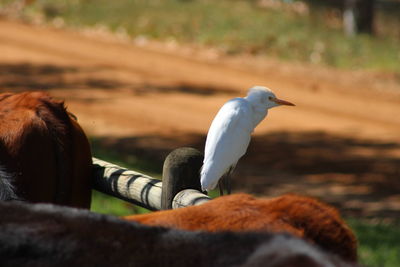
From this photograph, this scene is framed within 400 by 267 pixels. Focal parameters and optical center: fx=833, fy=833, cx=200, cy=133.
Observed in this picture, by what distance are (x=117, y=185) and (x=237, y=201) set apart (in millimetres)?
1588

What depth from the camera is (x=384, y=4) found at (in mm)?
21594

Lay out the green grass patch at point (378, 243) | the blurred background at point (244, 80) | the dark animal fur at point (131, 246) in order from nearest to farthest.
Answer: the dark animal fur at point (131, 246) → the green grass patch at point (378, 243) → the blurred background at point (244, 80)

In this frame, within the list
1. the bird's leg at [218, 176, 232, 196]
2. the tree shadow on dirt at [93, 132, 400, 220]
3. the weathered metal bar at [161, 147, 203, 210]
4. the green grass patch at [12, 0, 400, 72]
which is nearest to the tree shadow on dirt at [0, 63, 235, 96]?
the tree shadow on dirt at [93, 132, 400, 220]

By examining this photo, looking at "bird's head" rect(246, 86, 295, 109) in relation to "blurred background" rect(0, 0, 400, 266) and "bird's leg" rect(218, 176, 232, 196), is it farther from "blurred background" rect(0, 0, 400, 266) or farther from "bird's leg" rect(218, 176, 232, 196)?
"blurred background" rect(0, 0, 400, 266)

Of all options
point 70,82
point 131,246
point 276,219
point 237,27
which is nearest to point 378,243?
point 276,219

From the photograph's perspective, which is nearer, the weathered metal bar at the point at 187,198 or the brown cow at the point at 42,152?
the weathered metal bar at the point at 187,198

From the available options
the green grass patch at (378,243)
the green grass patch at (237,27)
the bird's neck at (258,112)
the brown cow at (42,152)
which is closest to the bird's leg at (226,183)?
the bird's neck at (258,112)

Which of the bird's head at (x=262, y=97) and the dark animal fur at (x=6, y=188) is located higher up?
the bird's head at (x=262, y=97)

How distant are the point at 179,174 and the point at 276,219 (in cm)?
121

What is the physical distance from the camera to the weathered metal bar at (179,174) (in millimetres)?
3379

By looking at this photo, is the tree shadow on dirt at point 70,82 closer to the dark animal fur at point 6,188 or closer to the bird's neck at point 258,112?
the bird's neck at point 258,112

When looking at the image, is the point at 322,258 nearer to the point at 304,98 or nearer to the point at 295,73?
the point at 304,98

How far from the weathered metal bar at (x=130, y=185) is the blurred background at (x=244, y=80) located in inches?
132

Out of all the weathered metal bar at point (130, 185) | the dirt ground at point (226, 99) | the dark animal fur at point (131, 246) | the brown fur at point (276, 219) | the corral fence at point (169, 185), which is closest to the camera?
the dark animal fur at point (131, 246)
